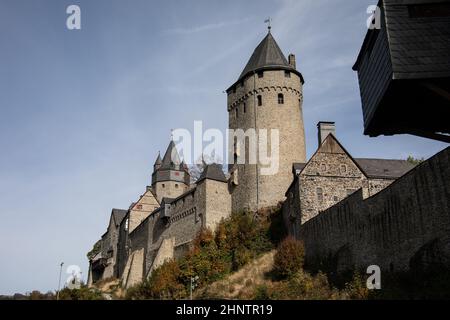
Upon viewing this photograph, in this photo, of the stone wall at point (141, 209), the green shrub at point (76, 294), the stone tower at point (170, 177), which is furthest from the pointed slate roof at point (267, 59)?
the stone tower at point (170, 177)

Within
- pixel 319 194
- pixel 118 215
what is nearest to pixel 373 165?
pixel 319 194

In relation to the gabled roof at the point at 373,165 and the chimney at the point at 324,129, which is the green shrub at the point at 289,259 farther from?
the chimney at the point at 324,129

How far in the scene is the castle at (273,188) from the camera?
1030 inches

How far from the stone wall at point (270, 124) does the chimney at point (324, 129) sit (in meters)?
5.77

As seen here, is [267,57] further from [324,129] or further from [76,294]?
[76,294]

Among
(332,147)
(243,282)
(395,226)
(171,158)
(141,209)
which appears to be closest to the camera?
(395,226)

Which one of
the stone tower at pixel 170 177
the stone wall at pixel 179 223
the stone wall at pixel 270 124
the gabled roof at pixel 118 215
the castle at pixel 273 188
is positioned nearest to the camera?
the castle at pixel 273 188

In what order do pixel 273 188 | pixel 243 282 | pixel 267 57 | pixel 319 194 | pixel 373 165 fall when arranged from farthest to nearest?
pixel 267 57 < pixel 273 188 < pixel 373 165 < pixel 319 194 < pixel 243 282

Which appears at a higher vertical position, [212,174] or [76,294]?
[212,174]

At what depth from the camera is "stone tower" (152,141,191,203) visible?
6394 cm

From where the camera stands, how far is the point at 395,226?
18344 millimetres

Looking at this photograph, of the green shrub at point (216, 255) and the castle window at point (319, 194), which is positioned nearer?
the castle window at point (319, 194)

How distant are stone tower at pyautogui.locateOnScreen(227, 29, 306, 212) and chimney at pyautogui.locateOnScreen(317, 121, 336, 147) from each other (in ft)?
18.9

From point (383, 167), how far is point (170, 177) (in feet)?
120
